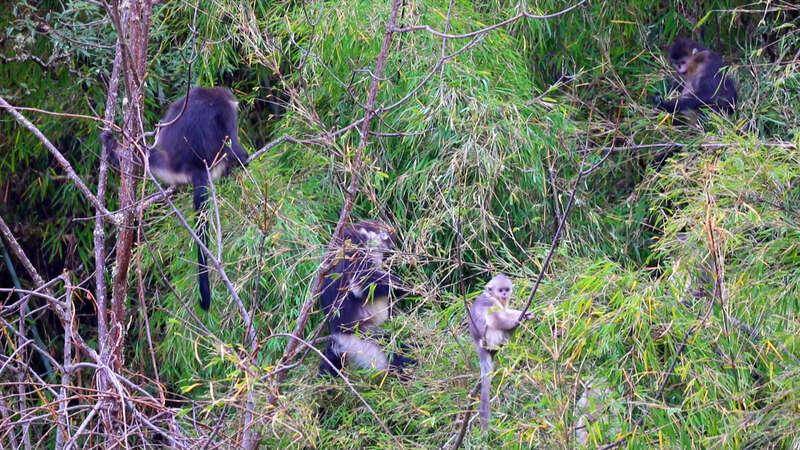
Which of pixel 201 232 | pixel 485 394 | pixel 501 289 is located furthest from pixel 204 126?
pixel 485 394

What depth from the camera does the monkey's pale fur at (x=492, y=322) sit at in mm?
3127

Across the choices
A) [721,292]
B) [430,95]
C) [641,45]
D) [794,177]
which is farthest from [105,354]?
[641,45]

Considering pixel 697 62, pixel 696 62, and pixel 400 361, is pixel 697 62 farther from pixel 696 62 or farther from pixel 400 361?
pixel 400 361

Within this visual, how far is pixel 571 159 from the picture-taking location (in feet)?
13.1

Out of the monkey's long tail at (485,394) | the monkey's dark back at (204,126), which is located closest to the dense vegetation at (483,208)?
the monkey's long tail at (485,394)

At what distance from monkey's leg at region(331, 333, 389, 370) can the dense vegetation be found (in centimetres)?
8

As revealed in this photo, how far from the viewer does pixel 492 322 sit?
10.6 ft

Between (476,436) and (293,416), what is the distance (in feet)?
1.66

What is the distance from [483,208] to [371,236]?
0.44 m

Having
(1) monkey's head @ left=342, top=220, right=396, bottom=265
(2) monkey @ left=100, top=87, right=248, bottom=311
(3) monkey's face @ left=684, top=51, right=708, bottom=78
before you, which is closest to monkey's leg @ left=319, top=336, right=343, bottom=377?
(1) monkey's head @ left=342, top=220, right=396, bottom=265

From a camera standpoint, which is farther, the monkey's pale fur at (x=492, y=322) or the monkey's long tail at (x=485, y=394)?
the monkey's pale fur at (x=492, y=322)

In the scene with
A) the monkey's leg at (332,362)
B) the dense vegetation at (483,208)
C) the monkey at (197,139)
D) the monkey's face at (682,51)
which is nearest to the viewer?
the dense vegetation at (483,208)

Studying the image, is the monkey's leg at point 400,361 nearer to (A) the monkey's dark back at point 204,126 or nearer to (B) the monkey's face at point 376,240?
(B) the monkey's face at point 376,240

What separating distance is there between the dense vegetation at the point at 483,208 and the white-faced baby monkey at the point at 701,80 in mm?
107
